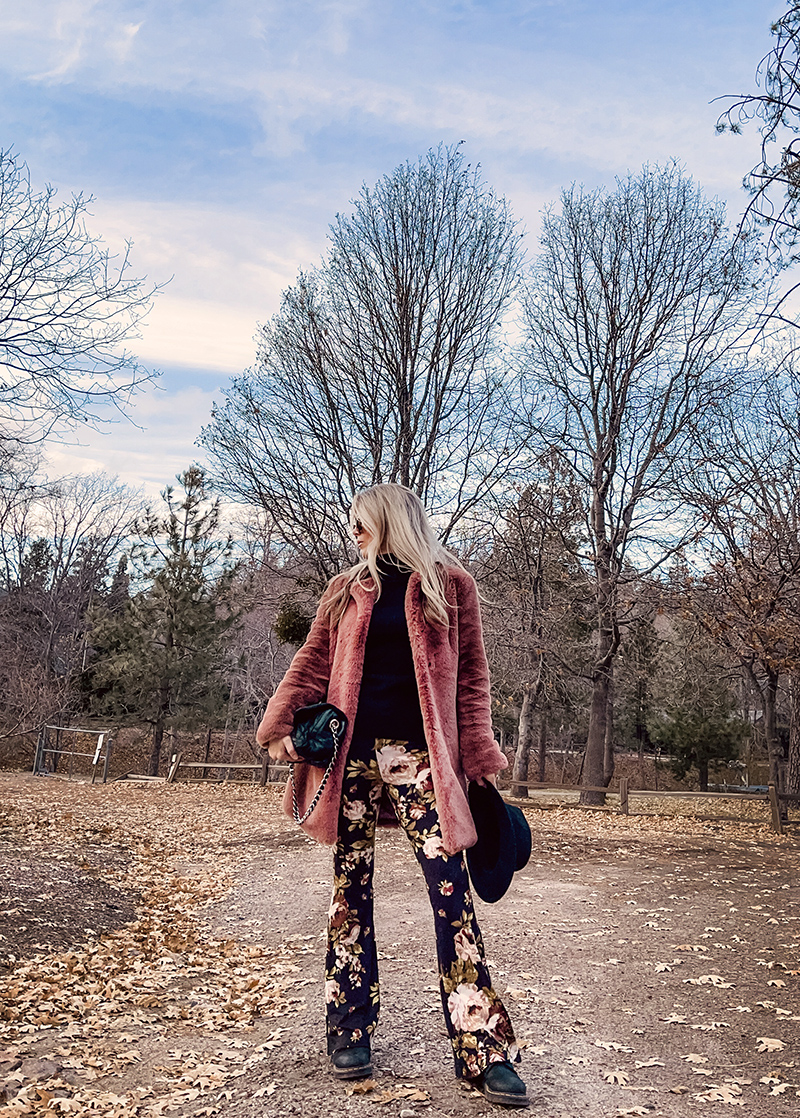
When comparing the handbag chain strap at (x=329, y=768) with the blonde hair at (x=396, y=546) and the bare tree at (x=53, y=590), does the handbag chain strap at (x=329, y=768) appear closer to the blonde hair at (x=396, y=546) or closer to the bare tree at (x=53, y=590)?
the blonde hair at (x=396, y=546)

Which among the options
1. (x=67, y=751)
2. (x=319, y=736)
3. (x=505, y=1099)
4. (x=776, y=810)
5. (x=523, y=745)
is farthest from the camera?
(x=67, y=751)

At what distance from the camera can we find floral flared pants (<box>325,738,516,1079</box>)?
8.90 feet

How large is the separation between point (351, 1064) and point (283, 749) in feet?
3.63

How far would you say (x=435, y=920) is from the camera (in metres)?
2.79

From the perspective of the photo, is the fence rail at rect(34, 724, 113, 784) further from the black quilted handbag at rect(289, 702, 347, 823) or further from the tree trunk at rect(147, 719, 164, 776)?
the black quilted handbag at rect(289, 702, 347, 823)

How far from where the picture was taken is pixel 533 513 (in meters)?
17.4

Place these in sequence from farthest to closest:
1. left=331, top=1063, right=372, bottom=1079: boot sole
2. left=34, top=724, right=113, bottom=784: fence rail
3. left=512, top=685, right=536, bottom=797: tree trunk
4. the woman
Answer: left=34, top=724, right=113, bottom=784: fence rail < left=512, top=685, right=536, bottom=797: tree trunk < left=331, top=1063, right=372, bottom=1079: boot sole < the woman

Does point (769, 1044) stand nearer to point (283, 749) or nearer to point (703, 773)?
point (283, 749)

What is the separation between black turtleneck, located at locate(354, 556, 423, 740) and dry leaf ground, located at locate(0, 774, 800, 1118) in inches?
47.0

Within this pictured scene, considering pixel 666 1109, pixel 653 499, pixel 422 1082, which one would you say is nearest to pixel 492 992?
pixel 422 1082

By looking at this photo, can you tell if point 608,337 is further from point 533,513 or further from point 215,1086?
point 215,1086

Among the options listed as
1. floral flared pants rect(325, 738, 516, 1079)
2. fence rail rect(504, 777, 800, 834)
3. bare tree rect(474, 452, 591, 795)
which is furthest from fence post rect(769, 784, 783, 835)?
floral flared pants rect(325, 738, 516, 1079)

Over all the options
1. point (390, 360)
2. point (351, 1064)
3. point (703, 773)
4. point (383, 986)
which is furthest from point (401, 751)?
point (703, 773)

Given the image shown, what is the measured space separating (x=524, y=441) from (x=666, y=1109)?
12818 millimetres
